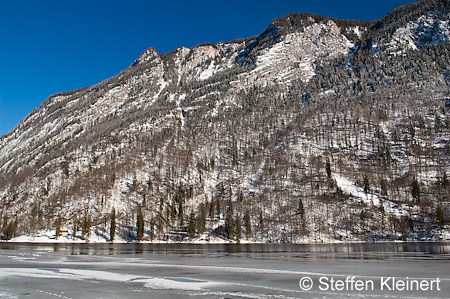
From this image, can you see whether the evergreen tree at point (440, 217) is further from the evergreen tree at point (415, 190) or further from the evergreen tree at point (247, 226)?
the evergreen tree at point (247, 226)

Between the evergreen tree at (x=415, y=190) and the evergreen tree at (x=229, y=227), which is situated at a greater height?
the evergreen tree at (x=415, y=190)

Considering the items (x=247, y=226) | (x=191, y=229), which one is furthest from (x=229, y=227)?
(x=191, y=229)

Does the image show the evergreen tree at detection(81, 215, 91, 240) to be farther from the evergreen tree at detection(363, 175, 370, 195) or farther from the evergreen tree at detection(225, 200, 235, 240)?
the evergreen tree at detection(363, 175, 370, 195)

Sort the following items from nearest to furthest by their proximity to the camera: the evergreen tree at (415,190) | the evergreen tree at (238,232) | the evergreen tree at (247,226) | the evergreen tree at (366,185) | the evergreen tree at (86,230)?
the evergreen tree at (238,232) < the evergreen tree at (247,226) < the evergreen tree at (86,230) < the evergreen tree at (415,190) < the evergreen tree at (366,185)

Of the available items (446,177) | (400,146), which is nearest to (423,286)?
(446,177)

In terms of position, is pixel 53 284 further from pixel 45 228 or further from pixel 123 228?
pixel 45 228

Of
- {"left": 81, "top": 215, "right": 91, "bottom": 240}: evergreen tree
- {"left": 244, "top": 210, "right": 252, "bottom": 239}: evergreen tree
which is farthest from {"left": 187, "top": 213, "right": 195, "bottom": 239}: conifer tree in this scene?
{"left": 81, "top": 215, "right": 91, "bottom": 240}: evergreen tree

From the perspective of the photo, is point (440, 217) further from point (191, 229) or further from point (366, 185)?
point (191, 229)

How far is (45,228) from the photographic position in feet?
504

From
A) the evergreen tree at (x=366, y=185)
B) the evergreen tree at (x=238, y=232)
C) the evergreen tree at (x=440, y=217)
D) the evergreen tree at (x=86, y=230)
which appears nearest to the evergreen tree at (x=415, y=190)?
the evergreen tree at (x=440, y=217)

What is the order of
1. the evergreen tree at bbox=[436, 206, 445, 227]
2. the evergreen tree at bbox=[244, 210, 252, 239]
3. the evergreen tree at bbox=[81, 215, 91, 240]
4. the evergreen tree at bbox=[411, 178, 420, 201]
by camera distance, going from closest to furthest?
the evergreen tree at bbox=[436, 206, 445, 227], the evergreen tree at bbox=[244, 210, 252, 239], the evergreen tree at bbox=[81, 215, 91, 240], the evergreen tree at bbox=[411, 178, 420, 201]

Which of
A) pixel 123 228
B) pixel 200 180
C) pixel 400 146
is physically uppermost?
pixel 400 146

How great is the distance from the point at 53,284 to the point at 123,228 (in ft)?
434

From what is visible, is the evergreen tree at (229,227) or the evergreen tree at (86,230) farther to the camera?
the evergreen tree at (86,230)
